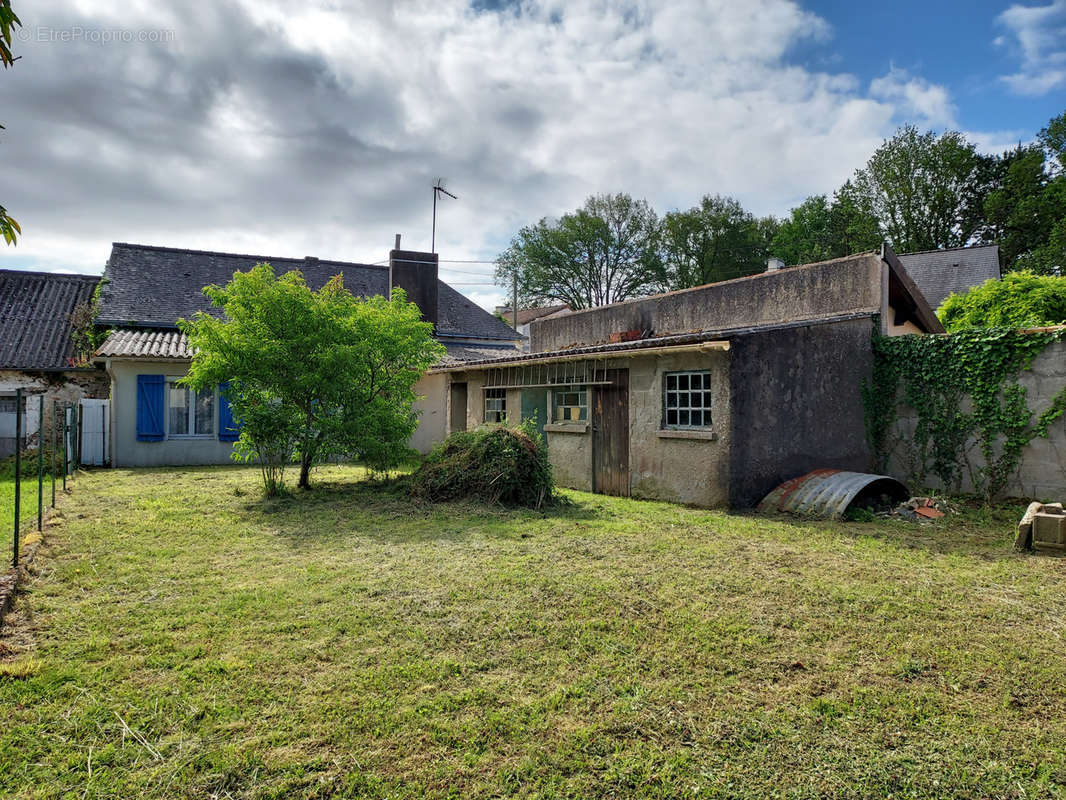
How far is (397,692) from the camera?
3158 millimetres

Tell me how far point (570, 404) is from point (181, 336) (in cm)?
1100

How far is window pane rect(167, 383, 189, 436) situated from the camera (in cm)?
1442

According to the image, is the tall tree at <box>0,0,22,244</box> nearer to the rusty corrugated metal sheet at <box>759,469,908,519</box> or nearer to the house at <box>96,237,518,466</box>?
the rusty corrugated metal sheet at <box>759,469,908,519</box>

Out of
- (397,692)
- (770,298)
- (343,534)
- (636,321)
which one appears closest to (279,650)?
(397,692)

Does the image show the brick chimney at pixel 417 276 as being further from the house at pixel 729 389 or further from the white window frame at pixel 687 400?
the white window frame at pixel 687 400

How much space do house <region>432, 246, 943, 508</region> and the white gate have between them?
8752mm

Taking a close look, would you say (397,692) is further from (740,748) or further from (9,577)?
(9,577)

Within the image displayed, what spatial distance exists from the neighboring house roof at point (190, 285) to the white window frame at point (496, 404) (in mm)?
6025

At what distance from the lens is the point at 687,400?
9.12m

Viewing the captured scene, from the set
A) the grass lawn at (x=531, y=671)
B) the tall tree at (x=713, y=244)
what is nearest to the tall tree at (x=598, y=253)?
the tall tree at (x=713, y=244)

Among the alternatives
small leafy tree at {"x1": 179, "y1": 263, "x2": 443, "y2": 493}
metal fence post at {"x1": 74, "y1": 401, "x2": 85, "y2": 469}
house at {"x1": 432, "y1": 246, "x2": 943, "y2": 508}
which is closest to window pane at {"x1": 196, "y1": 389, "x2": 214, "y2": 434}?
metal fence post at {"x1": 74, "y1": 401, "x2": 85, "y2": 469}

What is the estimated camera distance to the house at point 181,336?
1403 centimetres

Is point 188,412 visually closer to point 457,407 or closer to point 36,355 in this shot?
point 36,355

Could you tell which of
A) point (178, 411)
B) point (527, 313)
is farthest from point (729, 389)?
point (527, 313)
